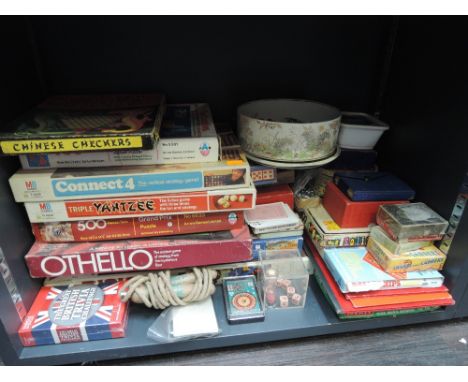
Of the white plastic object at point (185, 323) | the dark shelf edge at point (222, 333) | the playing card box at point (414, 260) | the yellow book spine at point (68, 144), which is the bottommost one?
the dark shelf edge at point (222, 333)

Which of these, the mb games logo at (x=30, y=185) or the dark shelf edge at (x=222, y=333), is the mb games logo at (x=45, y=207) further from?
the dark shelf edge at (x=222, y=333)

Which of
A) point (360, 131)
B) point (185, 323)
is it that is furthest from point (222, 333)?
point (360, 131)

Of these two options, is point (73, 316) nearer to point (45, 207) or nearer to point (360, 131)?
point (45, 207)

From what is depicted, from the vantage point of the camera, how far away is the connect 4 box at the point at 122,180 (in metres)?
0.48

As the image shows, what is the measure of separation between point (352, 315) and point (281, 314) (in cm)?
12

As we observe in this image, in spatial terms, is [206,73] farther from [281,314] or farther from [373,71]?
[281,314]

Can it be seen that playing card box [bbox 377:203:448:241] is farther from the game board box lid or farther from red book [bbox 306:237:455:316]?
the game board box lid

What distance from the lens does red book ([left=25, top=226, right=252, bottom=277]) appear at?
52 cm

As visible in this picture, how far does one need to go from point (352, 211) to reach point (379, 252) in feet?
0.28

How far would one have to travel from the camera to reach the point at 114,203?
20.0 inches

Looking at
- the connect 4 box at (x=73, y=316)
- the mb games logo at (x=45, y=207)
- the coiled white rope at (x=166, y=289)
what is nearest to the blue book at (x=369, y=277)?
the coiled white rope at (x=166, y=289)

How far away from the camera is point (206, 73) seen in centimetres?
66

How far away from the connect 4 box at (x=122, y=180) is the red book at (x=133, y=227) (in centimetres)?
5

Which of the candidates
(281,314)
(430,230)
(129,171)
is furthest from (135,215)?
(430,230)
